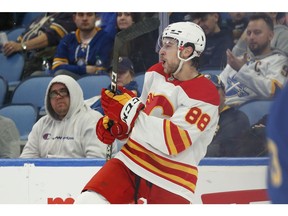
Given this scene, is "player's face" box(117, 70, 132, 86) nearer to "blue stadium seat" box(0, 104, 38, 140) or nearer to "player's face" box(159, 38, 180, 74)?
"blue stadium seat" box(0, 104, 38, 140)

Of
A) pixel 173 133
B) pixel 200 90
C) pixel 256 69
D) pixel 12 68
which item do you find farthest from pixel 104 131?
pixel 12 68

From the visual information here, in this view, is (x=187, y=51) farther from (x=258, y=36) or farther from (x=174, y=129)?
(x=258, y=36)

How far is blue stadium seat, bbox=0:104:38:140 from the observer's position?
4316mm

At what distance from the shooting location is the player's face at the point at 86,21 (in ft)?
15.7

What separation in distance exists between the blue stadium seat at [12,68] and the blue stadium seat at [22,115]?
1.90 feet

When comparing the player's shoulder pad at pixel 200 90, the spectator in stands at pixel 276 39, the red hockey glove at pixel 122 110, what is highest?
the spectator in stands at pixel 276 39

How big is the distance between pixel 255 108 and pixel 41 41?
5.11 feet

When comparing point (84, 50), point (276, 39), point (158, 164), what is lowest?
point (158, 164)

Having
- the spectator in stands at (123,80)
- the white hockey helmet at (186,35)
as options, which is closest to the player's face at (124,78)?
the spectator in stands at (123,80)

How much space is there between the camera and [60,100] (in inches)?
160

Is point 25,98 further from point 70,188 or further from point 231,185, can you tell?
point 231,185

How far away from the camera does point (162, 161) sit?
3.10m

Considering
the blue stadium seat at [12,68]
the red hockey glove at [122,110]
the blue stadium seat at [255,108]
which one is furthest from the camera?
the blue stadium seat at [12,68]

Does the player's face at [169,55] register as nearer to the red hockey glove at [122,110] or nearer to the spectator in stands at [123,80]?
the red hockey glove at [122,110]
